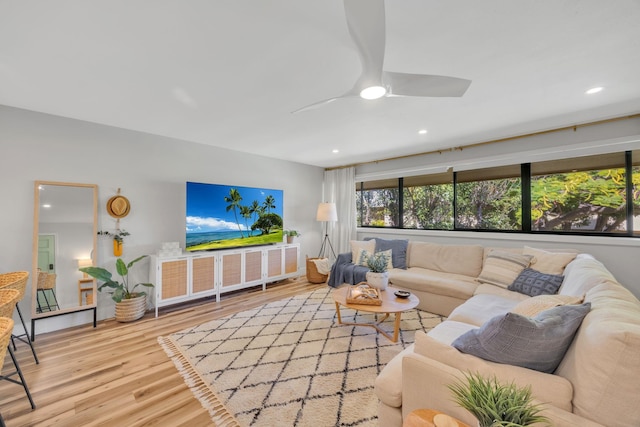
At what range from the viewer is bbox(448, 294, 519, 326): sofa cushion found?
208cm

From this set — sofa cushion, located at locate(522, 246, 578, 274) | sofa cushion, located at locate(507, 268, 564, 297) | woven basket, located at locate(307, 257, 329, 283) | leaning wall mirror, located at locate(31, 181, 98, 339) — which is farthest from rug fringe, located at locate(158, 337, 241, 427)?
sofa cushion, located at locate(522, 246, 578, 274)

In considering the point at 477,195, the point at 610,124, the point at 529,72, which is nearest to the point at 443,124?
the point at 529,72

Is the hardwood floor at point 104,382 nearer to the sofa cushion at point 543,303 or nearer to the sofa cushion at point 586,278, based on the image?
the sofa cushion at point 543,303

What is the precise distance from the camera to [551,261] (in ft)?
8.93

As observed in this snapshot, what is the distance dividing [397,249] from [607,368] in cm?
316

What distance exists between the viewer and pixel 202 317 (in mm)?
3072

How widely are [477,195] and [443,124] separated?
61.2 inches

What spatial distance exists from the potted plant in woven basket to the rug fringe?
86 cm

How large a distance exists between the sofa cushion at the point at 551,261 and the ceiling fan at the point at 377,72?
230cm

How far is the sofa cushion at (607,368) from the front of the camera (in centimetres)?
81

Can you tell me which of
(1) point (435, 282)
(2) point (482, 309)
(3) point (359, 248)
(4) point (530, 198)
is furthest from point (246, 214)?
(4) point (530, 198)

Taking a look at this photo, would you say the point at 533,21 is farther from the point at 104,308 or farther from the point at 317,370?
the point at 104,308

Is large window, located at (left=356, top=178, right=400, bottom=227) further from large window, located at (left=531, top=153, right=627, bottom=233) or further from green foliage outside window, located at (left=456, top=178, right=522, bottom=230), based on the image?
large window, located at (left=531, top=153, right=627, bottom=233)

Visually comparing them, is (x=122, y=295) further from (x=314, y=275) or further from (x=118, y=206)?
(x=314, y=275)
